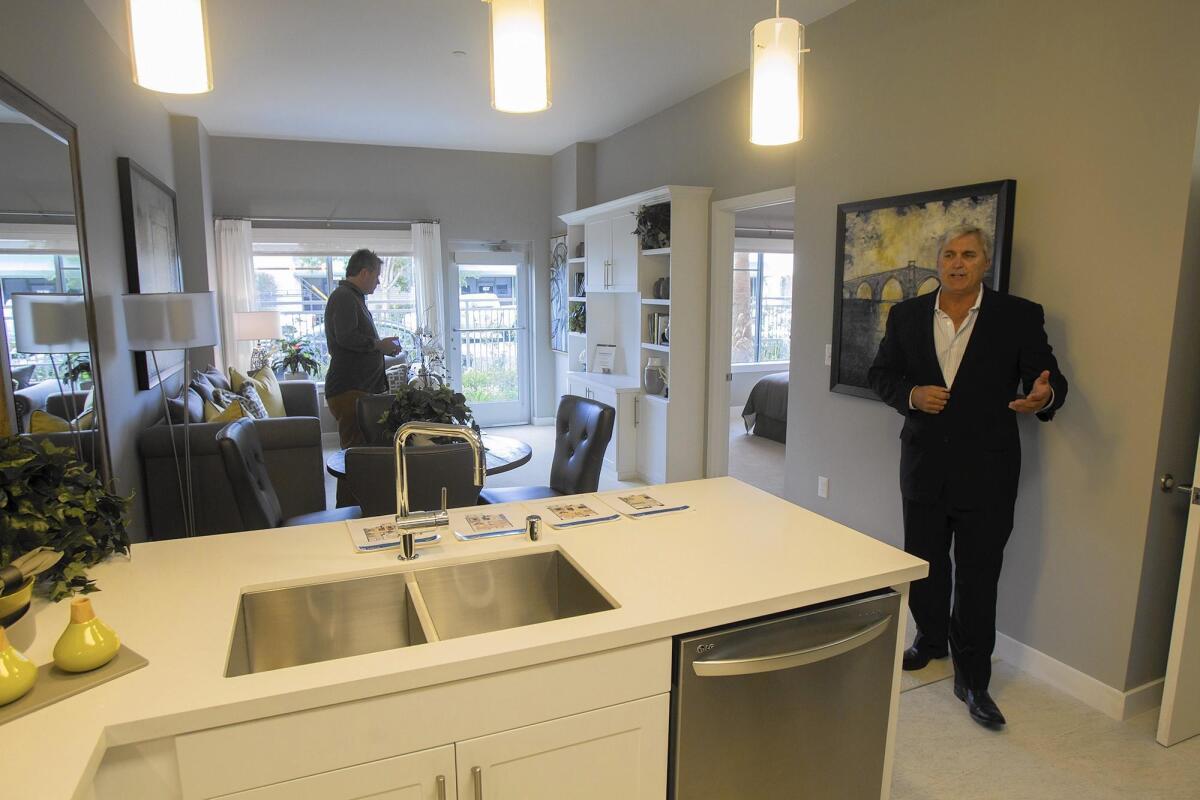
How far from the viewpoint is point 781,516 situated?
1.99m

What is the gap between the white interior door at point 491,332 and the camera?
23.5 feet

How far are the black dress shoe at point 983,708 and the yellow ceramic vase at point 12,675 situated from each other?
265 cm

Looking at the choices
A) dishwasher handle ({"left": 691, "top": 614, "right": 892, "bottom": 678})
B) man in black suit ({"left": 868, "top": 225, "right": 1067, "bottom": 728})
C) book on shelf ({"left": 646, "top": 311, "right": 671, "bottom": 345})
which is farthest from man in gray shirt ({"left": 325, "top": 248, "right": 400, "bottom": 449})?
dishwasher handle ({"left": 691, "top": 614, "right": 892, "bottom": 678})

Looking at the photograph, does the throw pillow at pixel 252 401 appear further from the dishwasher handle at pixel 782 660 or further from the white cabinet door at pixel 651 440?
the dishwasher handle at pixel 782 660

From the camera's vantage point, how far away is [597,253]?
5.75m

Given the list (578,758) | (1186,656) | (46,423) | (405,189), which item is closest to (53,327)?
(46,423)

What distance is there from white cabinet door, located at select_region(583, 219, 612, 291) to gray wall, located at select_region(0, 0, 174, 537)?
3.13 metres

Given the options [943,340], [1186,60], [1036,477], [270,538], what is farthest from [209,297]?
[1186,60]

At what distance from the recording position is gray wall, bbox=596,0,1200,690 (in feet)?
7.43

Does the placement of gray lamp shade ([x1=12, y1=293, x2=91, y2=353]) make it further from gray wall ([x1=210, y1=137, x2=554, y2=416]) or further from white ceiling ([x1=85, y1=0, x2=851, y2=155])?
gray wall ([x1=210, y1=137, x2=554, y2=416])

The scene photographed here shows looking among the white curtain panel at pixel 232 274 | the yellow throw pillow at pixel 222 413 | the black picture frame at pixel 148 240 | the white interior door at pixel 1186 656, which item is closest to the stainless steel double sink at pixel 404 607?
the white interior door at pixel 1186 656

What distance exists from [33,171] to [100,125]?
1.35 meters

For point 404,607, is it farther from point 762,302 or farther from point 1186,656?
point 762,302

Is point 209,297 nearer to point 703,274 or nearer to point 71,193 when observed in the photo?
point 71,193
